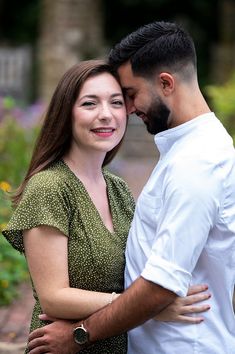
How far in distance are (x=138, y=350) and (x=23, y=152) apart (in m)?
5.13

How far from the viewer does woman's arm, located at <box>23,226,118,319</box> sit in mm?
2621

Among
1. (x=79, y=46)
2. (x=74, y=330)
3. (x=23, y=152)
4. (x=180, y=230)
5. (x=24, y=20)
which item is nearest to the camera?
(x=180, y=230)

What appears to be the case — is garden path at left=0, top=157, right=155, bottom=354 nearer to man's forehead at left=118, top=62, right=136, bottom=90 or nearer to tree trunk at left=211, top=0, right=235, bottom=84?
man's forehead at left=118, top=62, right=136, bottom=90

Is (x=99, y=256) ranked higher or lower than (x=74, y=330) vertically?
higher

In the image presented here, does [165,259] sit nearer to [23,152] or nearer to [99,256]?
[99,256]

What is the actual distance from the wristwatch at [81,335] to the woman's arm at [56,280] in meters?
0.04

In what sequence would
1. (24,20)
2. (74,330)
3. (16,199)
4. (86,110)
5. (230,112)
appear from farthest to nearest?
(24,20), (230,112), (16,199), (86,110), (74,330)

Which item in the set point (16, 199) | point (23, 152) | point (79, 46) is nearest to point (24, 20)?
point (79, 46)

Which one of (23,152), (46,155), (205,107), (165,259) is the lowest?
(23,152)

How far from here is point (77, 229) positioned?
2.72 metres

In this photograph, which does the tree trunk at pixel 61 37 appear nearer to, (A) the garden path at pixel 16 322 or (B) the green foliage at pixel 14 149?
(B) the green foliage at pixel 14 149

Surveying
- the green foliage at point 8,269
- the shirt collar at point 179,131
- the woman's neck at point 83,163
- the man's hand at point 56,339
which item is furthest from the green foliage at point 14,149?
the shirt collar at point 179,131

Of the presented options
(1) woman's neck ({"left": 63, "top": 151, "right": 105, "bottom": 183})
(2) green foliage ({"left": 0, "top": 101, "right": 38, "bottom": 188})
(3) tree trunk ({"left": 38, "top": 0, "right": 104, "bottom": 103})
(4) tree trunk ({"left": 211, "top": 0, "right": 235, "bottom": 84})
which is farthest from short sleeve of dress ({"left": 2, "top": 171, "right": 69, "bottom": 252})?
(4) tree trunk ({"left": 211, "top": 0, "right": 235, "bottom": 84})

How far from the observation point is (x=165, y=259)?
2.40 m
